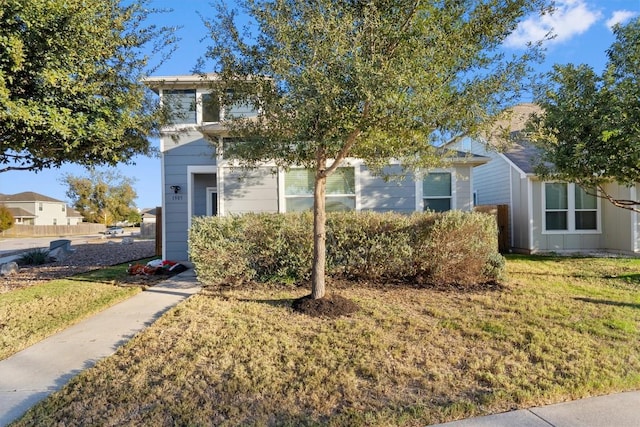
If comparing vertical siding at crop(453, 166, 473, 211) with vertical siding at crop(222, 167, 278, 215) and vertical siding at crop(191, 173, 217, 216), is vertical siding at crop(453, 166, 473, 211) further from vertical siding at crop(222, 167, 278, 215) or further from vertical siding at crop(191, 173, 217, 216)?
vertical siding at crop(191, 173, 217, 216)

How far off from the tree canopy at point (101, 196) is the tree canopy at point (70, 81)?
44348 mm

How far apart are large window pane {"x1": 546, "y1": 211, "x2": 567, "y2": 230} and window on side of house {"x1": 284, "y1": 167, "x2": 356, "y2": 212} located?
23.2ft

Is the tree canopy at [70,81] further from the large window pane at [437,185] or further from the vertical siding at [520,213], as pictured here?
the vertical siding at [520,213]

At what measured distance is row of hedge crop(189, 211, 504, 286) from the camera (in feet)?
23.7

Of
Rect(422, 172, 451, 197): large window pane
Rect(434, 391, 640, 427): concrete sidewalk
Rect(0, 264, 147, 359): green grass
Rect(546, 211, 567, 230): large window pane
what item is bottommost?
Rect(434, 391, 640, 427): concrete sidewalk

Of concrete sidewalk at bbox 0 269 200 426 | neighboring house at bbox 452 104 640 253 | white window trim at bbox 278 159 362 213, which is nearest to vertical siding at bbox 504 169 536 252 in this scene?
neighboring house at bbox 452 104 640 253

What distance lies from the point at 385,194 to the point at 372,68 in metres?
6.06

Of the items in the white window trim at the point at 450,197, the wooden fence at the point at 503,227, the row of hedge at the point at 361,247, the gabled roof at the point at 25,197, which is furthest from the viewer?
the gabled roof at the point at 25,197

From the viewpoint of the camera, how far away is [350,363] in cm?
380

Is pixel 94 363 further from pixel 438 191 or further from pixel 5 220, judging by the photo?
pixel 5 220

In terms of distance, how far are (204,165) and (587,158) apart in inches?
354

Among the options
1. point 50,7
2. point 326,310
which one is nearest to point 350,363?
point 326,310

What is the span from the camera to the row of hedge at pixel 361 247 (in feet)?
23.7

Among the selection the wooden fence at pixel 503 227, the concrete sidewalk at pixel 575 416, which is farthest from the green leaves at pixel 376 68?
the wooden fence at pixel 503 227
